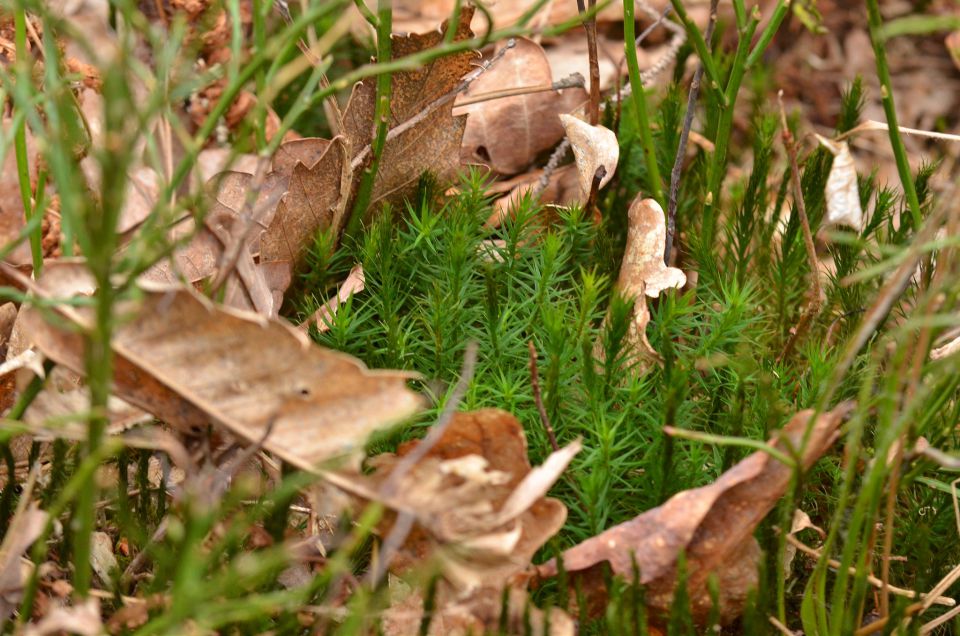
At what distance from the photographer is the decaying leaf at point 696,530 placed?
1517 mm

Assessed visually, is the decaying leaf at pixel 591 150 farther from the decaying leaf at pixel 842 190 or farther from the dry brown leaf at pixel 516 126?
the decaying leaf at pixel 842 190

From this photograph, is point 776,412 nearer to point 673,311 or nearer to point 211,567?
point 673,311

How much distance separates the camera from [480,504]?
1.25 meters

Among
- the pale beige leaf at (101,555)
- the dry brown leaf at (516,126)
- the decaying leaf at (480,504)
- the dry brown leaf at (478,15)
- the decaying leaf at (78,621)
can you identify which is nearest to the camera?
the decaying leaf at (78,621)

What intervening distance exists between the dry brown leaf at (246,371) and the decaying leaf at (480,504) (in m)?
0.08

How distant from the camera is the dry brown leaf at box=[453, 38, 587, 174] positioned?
2.57 metres

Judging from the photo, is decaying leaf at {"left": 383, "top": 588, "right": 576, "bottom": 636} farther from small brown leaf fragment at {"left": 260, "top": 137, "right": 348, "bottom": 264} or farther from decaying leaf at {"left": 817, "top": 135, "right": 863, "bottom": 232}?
decaying leaf at {"left": 817, "top": 135, "right": 863, "bottom": 232}

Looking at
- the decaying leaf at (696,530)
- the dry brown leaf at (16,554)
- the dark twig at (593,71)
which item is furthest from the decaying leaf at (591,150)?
the dry brown leaf at (16,554)

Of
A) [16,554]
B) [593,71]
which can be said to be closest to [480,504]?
[16,554]

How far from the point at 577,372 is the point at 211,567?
78 centimetres

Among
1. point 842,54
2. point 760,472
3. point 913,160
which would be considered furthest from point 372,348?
point 842,54

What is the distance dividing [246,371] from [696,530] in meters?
0.71

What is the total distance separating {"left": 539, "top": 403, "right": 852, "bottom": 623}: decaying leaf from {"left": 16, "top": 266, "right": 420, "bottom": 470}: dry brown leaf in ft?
1.45

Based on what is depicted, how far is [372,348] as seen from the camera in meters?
1.88
